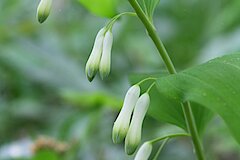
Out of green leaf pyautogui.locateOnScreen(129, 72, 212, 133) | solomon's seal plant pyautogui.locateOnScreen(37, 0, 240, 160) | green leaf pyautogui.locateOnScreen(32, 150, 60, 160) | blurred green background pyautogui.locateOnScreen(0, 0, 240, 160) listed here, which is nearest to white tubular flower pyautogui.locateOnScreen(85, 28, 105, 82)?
solomon's seal plant pyautogui.locateOnScreen(37, 0, 240, 160)

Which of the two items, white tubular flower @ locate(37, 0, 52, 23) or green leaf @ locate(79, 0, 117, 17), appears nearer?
white tubular flower @ locate(37, 0, 52, 23)

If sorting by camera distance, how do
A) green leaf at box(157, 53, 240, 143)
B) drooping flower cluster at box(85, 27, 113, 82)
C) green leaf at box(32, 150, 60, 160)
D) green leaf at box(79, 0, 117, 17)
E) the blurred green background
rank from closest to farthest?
green leaf at box(157, 53, 240, 143) < drooping flower cluster at box(85, 27, 113, 82) < green leaf at box(79, 0, 117, 17) < green leaf at box(32, 150, 60, 160) < the blurred green background

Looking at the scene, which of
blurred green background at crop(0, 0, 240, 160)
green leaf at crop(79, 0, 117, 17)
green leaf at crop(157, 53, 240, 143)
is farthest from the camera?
blurred green background at crop(0, 0, 240, 160)

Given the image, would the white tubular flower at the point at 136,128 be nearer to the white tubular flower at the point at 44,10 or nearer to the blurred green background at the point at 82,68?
the white tubular flower at the point at 44,10

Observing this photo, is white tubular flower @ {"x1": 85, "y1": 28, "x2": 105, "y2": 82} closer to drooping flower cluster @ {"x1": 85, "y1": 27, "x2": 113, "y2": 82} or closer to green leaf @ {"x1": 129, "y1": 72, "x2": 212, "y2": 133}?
drooping flower cluster @ {"x1": 85, "y1": 27, "x2": 113, "y2": 82}

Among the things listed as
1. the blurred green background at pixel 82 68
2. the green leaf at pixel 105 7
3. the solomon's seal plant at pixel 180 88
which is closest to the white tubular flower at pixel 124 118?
the solomon's seal plant at pixel 180 88

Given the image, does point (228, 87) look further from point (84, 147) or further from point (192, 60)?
point (192, 60)

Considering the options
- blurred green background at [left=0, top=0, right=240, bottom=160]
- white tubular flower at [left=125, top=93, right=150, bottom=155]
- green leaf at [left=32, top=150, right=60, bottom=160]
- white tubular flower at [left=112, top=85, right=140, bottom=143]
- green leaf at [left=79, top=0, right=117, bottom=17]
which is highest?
green leaf at [left=79, top=0, right=117, bottom=17]

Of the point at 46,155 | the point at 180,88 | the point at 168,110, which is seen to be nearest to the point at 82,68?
the point at 46,155
